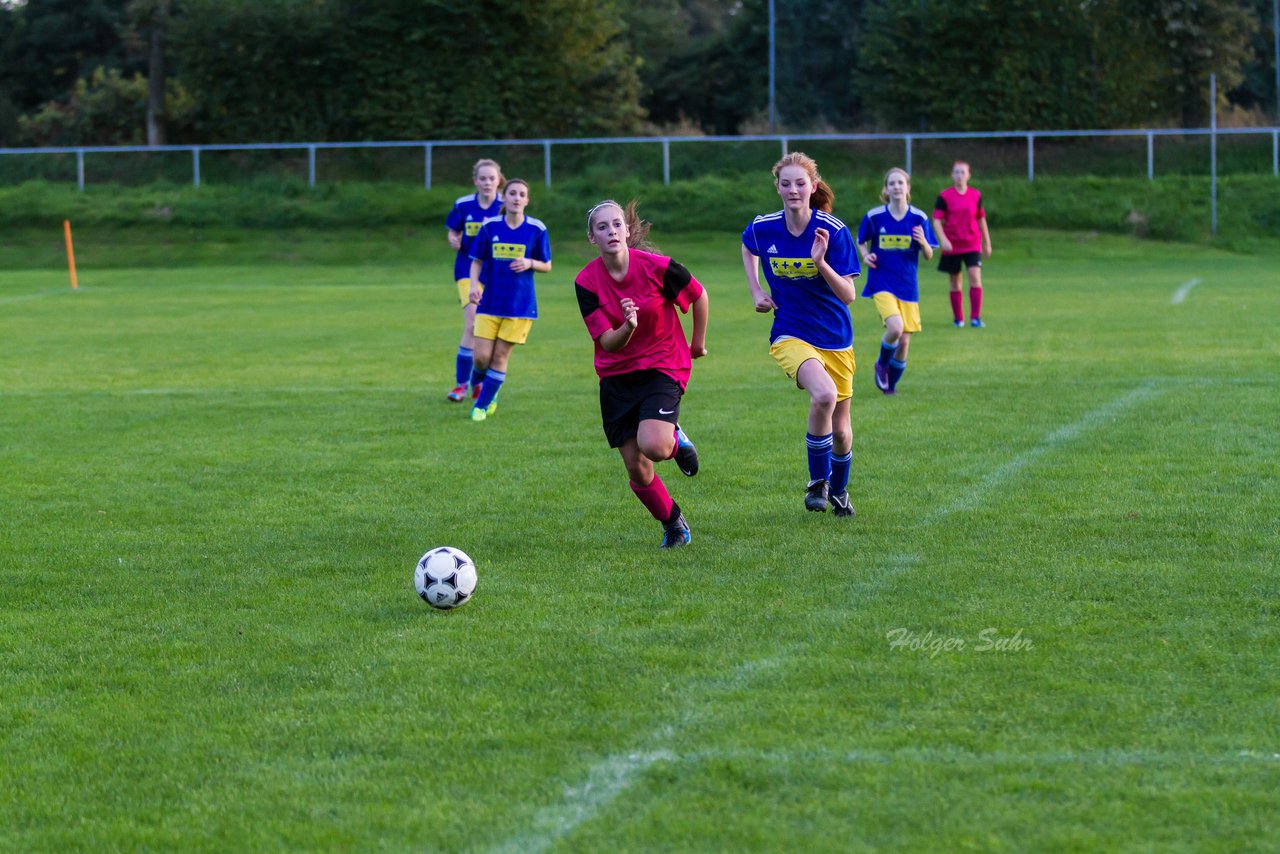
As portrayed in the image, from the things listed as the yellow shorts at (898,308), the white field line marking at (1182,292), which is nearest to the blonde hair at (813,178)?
the yellow shorts at (898,308)

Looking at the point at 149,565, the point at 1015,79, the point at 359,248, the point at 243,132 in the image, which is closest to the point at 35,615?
the point at 149,565

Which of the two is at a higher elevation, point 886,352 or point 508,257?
point 508,257

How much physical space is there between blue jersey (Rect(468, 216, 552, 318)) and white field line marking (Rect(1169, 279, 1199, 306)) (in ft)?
39.1

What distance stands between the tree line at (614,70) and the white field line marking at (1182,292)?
1660 cm

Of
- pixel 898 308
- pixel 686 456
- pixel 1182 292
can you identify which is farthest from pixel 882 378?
pixel 1182 292

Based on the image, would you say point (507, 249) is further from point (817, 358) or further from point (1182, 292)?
point (1182, 292)

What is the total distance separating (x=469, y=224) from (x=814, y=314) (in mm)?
5942

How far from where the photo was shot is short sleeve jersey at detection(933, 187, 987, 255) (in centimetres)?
1894

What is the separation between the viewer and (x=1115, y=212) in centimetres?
3478

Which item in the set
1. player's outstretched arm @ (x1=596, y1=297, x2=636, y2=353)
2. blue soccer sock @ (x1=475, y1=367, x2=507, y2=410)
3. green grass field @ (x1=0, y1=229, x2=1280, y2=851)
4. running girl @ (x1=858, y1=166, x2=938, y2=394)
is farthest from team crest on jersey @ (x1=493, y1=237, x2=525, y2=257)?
player's outstretched arm @ (x1=596, y1=297, x2=636, y2=353)

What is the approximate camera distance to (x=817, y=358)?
26.1ft

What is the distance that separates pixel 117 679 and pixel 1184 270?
2652 centimetres

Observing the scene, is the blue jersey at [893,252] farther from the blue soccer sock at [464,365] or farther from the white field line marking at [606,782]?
the white field line marking at [606,782]

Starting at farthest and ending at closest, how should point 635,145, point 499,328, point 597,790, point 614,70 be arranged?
1. point 614,70
2. point 635,145
3. point 499,328
4. point 597,790
